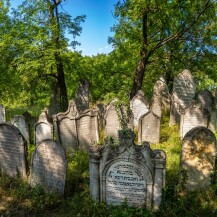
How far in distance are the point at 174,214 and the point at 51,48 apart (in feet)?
26.1

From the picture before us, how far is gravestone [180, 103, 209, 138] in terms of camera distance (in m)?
8.66

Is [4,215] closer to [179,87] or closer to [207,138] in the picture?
[207,138]

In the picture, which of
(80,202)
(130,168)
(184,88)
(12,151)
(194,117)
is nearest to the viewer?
(130,168)

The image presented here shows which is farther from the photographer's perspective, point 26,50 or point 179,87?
point 179,87

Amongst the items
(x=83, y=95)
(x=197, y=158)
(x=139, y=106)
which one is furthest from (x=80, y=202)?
(x=83, y=95)

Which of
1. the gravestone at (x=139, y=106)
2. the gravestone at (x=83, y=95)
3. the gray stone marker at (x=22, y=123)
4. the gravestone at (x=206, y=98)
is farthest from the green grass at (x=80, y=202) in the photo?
the gravestone at (x=83, y=95)

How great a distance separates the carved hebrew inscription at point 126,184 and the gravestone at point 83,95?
24.2ft

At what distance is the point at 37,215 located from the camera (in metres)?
5.47

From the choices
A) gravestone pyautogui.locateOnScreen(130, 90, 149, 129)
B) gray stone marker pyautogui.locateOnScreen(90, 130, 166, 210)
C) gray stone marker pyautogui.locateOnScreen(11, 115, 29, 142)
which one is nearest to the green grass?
gray stone marker pyautogui.locateOnScreen(90, 130, 166, 210)

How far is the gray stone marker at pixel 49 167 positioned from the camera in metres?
5.89

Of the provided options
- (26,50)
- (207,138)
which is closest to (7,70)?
(26,50)

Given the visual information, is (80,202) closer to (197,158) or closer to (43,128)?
(197,158)

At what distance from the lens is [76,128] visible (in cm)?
881

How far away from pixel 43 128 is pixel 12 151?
218cm
